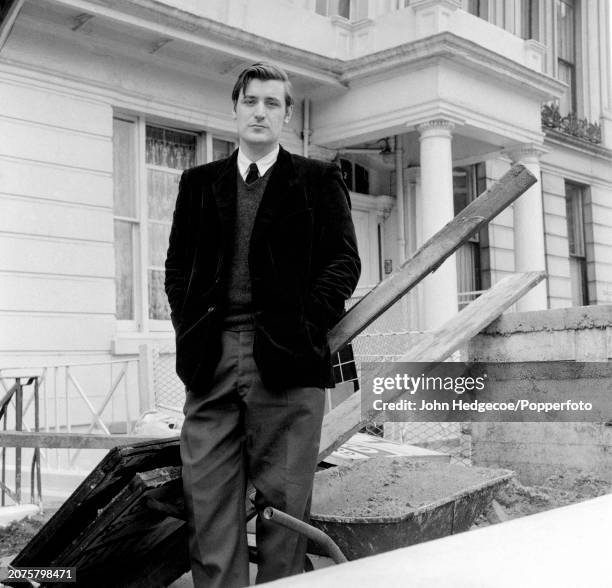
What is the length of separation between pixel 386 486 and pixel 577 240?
1157 cm

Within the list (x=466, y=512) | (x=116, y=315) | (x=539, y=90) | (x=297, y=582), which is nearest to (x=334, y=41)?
→ (x=539, y=90)

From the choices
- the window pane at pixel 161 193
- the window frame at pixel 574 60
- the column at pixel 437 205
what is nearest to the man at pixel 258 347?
the window pane at pixel 161 193

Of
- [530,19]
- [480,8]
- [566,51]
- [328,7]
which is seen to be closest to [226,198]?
[328,7]

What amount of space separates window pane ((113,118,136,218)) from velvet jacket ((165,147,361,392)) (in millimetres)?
5628

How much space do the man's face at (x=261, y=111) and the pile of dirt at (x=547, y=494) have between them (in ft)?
9.04

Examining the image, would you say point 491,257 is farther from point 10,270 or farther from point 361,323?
point 361,323

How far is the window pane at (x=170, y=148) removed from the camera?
8461 millimetres

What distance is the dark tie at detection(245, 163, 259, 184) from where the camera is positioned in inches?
103

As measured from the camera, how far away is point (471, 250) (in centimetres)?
1214

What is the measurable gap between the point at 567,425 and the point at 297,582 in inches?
172

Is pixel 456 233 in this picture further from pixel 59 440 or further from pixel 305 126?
pixel 305 126

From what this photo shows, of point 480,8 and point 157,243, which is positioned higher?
point 480,8

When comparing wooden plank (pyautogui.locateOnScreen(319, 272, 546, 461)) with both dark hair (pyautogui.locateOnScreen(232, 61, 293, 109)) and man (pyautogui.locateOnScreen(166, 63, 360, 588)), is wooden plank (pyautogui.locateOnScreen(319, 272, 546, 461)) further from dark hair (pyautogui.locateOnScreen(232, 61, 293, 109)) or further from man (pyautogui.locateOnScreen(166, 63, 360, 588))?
dark hair (pyautogui.locateOnScreen(232, 61, 293, 109))

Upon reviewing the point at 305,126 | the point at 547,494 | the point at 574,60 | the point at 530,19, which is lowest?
the point at 547,494
